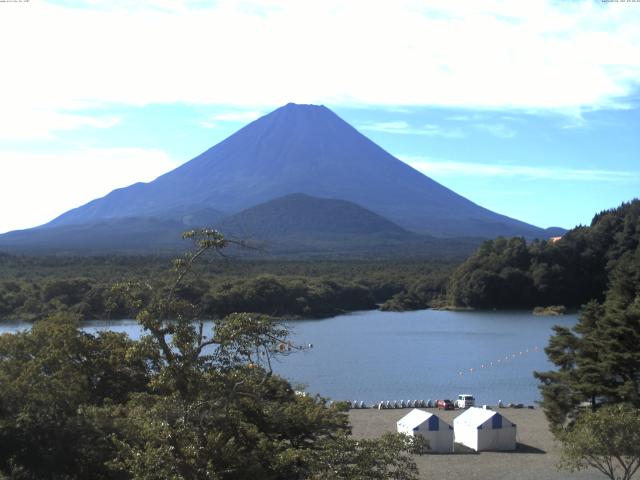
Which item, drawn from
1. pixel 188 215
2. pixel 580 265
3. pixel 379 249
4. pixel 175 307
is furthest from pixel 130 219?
pixel 175 307

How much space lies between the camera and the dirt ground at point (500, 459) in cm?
1128

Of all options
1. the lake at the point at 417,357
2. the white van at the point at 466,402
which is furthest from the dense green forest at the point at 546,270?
the white van at the point at 466,402

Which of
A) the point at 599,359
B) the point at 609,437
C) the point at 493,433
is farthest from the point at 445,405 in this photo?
the point at 609,437

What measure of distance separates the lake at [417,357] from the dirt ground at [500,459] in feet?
6.76

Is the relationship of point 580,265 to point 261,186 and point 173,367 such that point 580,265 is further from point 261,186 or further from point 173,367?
point 261,186

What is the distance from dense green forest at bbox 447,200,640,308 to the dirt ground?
1025 inches

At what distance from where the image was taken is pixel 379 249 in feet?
249

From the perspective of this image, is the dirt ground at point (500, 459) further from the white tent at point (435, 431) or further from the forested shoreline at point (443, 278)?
the forested shoreline at point (443, 278)

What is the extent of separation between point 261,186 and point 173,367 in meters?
94.7

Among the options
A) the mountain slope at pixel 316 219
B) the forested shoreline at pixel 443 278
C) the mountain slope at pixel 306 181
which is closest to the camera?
the forested shoreline at pixel 443 278

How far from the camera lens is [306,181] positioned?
10156 centimetres

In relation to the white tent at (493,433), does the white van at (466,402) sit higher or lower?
lower

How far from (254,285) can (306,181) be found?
2619 inches

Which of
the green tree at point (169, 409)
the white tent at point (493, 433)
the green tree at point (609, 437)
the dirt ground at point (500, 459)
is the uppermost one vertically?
the green tree at point (169, 409)
